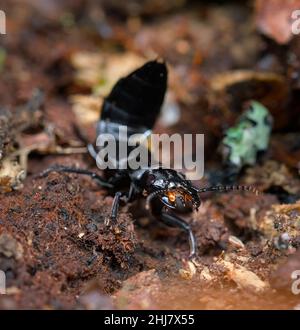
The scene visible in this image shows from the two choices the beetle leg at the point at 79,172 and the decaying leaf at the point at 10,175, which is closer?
the decaying leaf at the point at 10,175

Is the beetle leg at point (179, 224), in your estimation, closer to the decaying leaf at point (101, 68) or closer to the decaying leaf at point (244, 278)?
the decaying leaf at point (244, 278)

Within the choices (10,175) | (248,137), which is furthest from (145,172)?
(10,175)

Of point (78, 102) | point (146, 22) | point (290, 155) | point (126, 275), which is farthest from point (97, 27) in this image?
point (126, 275)

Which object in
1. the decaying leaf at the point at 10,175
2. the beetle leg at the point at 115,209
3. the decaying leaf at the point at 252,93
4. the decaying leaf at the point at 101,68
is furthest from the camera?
the decaying leaf at the point at 101,68

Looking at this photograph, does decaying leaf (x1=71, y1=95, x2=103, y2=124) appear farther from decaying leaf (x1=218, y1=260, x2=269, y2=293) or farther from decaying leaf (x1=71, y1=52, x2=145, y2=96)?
decaying leaf (x1=218, y1=260, x2=269, y2=293)

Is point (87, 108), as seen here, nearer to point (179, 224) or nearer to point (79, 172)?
point (79, 172)

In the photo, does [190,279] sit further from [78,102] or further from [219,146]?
[78,102]

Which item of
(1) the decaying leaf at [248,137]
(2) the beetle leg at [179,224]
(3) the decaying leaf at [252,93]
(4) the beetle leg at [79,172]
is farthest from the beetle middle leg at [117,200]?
(3) the decaying leaf at [252,93]

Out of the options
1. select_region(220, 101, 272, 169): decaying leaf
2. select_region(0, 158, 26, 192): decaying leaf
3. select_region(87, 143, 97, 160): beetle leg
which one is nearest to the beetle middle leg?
select_region(87, 143, 97, 160): beetle leg

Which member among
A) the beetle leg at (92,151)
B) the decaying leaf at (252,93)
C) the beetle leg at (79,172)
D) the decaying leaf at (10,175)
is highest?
the decaying leaf at (252,93)
